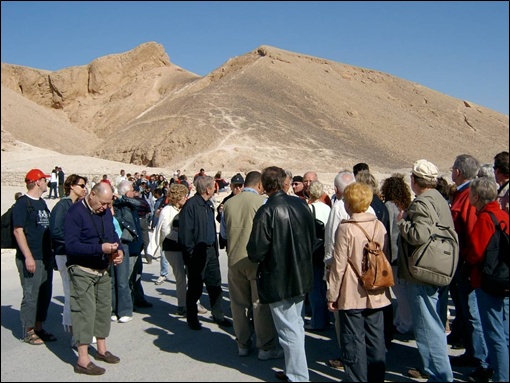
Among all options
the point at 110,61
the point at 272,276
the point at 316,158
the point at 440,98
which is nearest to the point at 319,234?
the point at 272,276

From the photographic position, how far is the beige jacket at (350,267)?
4.37 m

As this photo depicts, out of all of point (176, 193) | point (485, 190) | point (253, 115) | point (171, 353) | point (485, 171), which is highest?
point (253, 115)

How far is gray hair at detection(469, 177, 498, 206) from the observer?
454 centimetres

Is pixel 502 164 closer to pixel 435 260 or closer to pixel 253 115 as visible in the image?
pixel 435 260

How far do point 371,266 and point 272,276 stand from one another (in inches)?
35.6

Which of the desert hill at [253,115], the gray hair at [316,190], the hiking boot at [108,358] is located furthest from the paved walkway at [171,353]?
the desert hill at [253,115]

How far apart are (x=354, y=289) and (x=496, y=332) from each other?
129 cm

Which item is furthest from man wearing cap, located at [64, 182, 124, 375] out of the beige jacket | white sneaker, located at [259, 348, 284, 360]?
the beige jacket

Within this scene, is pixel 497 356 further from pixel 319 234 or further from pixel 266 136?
pixel 266 136

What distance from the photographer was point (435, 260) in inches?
173

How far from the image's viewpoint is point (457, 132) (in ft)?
225

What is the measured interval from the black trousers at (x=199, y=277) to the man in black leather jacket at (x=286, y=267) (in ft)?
5.88

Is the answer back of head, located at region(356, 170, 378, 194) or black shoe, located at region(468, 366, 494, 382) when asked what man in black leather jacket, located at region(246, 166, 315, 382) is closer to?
back of head, located at region(356, 170, 378, 194)

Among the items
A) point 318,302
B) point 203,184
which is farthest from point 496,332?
point 203,184
